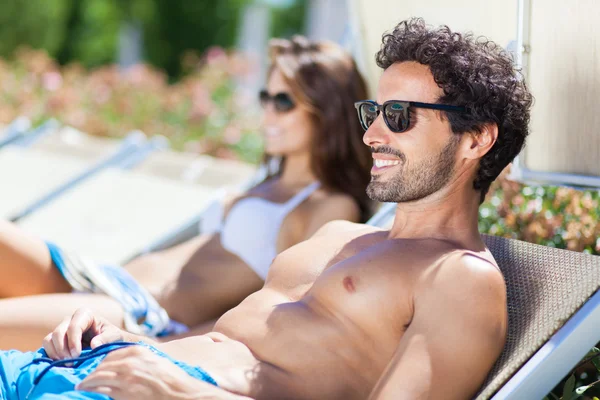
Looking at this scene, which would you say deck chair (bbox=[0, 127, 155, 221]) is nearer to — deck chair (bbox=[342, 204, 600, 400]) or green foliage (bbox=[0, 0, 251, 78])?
deck chair (bbox=[342, 204, 600, 400])

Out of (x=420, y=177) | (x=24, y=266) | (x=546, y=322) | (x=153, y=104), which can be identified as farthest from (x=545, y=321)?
(x=153, y=104)

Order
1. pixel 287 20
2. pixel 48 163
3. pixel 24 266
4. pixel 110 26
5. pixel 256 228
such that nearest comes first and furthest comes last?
pixel 24 266 < pixel 256 228 < pixel 48 163 < pixel 110 26 < pixel 287 20

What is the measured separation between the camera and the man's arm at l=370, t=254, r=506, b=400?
2.03 meters

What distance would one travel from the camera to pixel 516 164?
10.5 ft

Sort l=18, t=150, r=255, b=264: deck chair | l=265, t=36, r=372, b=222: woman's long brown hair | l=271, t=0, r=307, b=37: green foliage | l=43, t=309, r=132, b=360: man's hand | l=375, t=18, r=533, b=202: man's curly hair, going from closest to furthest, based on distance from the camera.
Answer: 1. l=43, t=309, r=132, b=360: man's hand
2. l=375, t=18, r=533, b=202: man's curly hair
3. l=265, t=36, r=372, b=222: woman's long brown hair
4. l=18, t=150, r=255, b=264: deck chair
5. l=271, t=0, r=307, b=37: green foliage

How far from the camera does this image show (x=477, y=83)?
2.39m

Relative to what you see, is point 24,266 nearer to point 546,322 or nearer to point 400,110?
point 400,110

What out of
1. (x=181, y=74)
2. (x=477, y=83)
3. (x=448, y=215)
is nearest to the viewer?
(x=477, y=83)

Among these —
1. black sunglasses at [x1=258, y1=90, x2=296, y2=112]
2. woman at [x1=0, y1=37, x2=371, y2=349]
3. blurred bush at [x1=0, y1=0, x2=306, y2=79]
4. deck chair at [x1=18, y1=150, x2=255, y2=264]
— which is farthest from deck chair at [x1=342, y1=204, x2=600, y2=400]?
blurred bush at [x1=0, y1=0, x2=306, y2=79]

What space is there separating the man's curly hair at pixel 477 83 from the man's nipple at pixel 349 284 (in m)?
0.52

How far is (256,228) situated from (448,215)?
1509 millimetres

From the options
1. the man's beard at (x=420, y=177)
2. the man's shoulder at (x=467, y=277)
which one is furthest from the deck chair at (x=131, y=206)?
the man's shoulder at (x=467, y=277)

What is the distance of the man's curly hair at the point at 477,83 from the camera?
2402mm

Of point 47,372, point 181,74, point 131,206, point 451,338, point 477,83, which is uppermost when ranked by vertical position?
point 477,83
